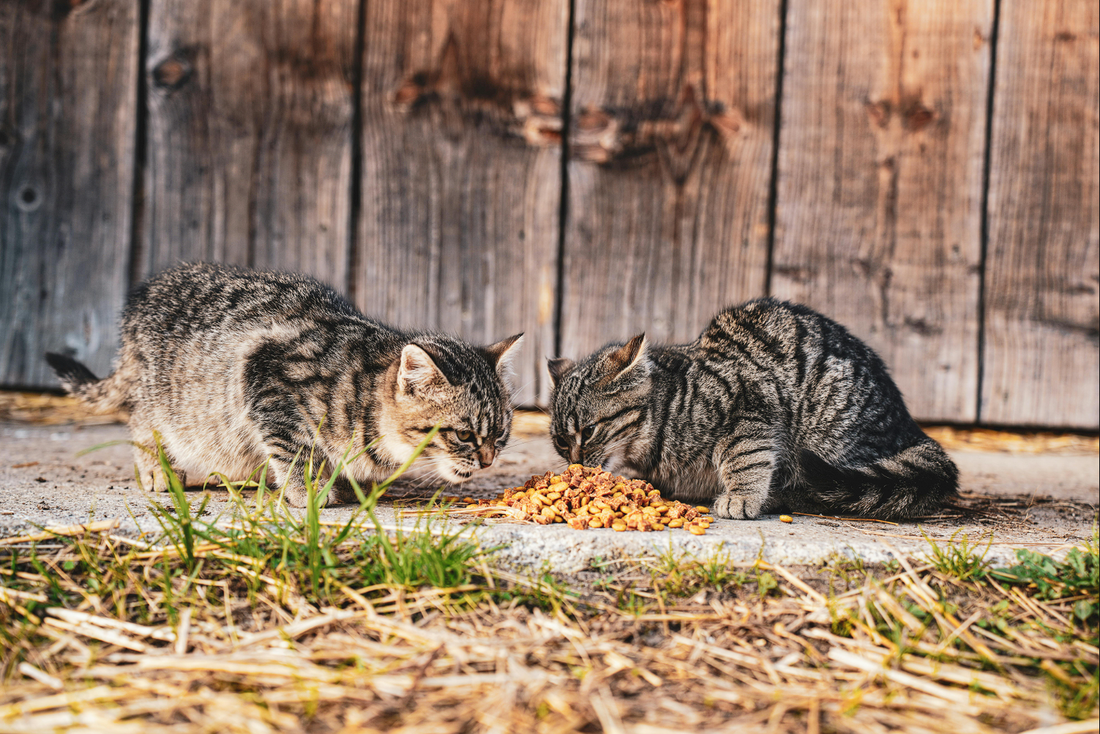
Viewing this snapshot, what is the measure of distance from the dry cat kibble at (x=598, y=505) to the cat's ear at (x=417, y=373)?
547mm

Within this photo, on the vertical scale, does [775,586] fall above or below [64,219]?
below

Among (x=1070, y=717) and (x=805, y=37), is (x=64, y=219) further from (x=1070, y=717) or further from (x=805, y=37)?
(x=1070, y=717)

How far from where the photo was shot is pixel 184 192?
4.39 meters

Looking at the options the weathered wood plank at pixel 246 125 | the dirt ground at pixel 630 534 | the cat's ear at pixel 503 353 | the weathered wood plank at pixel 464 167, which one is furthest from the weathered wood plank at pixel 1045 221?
the weathered wood plank at pixel 246 125

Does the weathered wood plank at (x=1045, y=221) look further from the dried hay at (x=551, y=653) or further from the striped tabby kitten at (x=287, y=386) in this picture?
the striped tabby kitten at (x=287, y=386)

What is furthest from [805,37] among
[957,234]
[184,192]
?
[184,192]

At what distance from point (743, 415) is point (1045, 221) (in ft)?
8.36

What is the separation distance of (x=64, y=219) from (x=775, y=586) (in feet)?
14.1

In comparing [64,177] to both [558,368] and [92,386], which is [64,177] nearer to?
[92,386]

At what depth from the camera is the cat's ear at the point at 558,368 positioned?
3.62 m

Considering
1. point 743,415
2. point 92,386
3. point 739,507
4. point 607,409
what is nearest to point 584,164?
point 607,409

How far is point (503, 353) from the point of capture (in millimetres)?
3389

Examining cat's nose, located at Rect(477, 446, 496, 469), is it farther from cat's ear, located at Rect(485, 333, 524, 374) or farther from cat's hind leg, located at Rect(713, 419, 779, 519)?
cat's hind leg, located at Rect(713, 419, 779, 519)

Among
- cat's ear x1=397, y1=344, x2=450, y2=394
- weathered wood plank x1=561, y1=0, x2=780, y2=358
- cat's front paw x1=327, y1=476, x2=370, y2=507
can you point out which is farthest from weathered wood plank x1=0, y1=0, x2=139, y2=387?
weathered wood plank x1=561, y1=0, x2=780, y2=358
